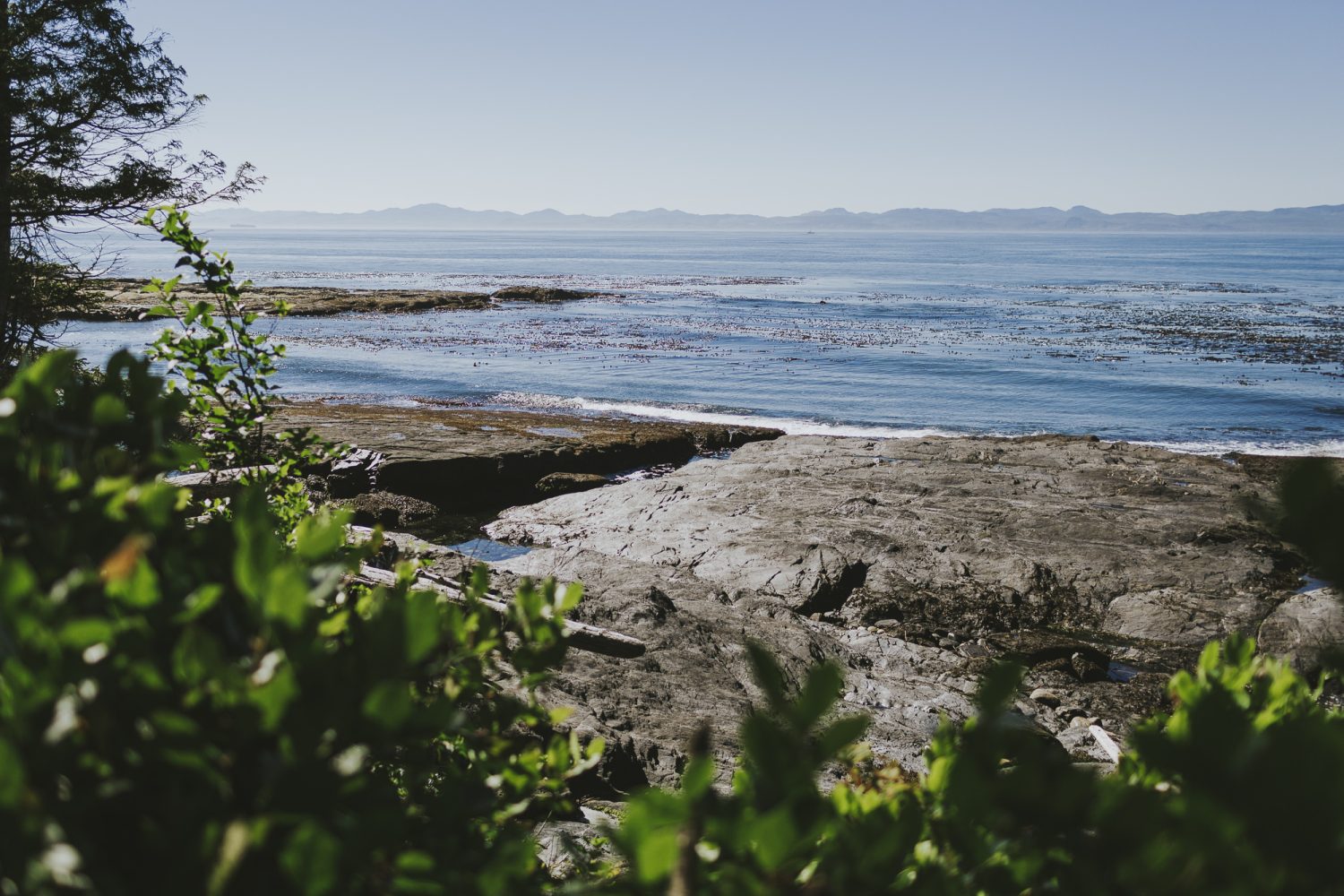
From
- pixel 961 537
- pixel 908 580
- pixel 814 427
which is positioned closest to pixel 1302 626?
pixel 961 537

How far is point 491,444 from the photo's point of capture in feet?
54.2

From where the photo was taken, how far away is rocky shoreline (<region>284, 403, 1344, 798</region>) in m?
6.68

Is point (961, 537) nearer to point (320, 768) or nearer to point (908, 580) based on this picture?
point (908, 580)

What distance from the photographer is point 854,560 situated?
10.9 m

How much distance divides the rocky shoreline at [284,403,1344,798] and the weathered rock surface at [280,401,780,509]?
0.06 metres

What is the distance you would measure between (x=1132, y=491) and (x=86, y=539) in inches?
604

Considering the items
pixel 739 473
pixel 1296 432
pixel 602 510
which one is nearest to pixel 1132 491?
pixel 739 473

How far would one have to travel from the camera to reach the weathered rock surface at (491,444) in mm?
15047

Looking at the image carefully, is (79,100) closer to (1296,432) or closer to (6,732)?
(6,732)

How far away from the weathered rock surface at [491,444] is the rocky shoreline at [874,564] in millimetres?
56

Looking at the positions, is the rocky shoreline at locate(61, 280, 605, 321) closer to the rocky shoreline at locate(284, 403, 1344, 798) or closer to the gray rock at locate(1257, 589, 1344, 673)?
the rocky shoreline at locate(284, 403, 1344, 798)

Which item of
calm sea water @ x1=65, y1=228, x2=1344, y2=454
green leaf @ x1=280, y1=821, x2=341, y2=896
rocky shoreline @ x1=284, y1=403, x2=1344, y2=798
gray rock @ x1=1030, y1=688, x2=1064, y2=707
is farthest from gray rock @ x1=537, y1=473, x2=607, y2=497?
green leaf @ x1=280, y1=821, x2=341, y2=896

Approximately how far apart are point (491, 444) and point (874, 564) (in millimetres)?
7978

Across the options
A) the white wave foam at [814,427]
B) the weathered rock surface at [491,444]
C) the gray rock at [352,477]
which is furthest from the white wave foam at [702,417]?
the gray rock at [352,477]
